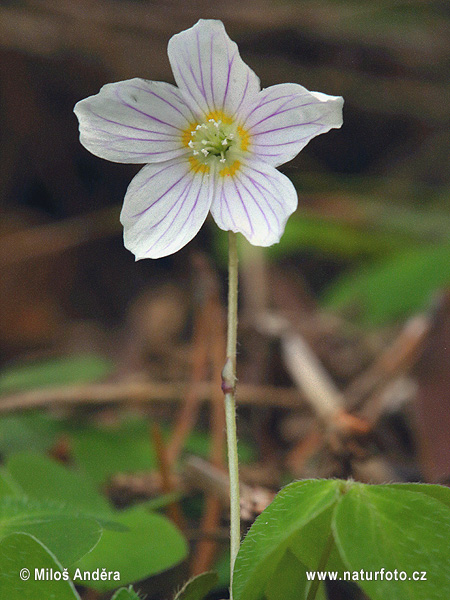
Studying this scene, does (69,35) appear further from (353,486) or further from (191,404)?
(353,486)

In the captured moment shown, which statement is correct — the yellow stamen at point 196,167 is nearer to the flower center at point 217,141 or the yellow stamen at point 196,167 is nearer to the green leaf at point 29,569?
the flower center at point 217,141

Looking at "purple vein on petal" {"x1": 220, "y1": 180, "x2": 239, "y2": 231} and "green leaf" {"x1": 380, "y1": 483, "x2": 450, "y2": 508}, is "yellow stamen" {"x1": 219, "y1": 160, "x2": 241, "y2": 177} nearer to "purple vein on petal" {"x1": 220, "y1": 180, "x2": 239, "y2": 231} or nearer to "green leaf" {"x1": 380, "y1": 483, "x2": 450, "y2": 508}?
"purple vein on petal" {"x1": 220, "y1": 180, "x2": 239, "y2": 231}

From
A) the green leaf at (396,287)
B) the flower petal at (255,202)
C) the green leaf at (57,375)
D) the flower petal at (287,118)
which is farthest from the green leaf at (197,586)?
the green leaf at (396,287)

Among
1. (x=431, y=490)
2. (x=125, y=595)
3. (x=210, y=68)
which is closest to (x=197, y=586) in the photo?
(x=125, y=595)

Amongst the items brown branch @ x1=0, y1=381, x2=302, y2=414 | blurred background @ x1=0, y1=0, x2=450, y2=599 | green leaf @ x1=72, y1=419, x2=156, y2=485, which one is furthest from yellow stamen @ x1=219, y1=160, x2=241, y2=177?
green leaf @ x1=72, y1=419, x2=156, y2=485

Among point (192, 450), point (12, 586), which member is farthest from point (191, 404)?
point (12, 586)

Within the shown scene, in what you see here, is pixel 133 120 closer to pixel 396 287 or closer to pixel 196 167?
pixel 196 167
